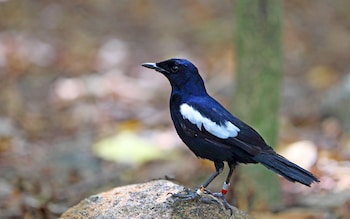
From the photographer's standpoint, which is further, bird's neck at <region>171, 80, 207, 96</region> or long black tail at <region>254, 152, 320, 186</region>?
bird's neck at <region>171, 80, 207, 96</region>

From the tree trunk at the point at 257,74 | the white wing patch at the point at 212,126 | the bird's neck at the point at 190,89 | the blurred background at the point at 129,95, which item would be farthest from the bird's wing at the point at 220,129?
the tree trunk at the point at 257,74

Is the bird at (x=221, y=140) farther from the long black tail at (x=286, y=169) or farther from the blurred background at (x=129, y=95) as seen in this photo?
the blurred background at (x=129, y=95)

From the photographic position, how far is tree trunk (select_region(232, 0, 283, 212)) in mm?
5559

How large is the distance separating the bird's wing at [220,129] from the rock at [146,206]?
37 centimetres

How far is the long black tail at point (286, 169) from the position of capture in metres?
3.84

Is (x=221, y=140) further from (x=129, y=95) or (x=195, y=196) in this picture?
(x=129, y=95)

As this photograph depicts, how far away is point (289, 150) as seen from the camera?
698 cm

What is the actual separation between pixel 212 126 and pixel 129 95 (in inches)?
224

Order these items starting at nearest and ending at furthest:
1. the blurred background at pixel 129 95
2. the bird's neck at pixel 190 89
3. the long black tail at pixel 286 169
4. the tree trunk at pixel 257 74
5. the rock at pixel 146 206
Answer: the long black tail at pixel 286 169, the rock at pixel 146 206, the bird's neck at pixel 190 89, the tree trunk at pixel 257 74, the blurred background at pixel 129 95

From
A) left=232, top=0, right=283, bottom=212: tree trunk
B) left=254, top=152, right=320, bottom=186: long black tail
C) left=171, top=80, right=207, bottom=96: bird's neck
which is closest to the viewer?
left=254, top=152, right=320, bottom=186: long black tail

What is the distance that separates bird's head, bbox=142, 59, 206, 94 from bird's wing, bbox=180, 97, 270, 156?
0.72 feet

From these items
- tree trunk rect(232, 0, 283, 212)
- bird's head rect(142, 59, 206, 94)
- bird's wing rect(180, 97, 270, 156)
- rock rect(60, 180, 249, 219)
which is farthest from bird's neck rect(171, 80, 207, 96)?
tree trunk rect(232, 0, 283, 212)

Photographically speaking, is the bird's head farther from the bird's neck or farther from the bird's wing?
the bird's wing

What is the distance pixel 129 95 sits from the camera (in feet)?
31.7
